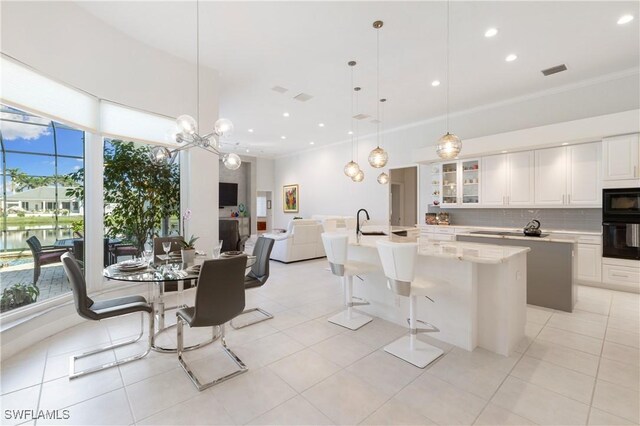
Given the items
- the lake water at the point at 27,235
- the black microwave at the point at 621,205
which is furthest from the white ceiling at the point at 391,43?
the lake water at the point at 27,235

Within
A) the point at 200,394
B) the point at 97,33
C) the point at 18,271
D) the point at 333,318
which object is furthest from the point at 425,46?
the point at 18,271

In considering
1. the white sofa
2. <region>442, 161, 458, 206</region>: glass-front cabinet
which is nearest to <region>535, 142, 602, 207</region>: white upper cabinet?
<region>442, 161, 458, 206</region>: glass-front cabinet

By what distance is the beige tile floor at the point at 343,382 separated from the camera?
1856mm

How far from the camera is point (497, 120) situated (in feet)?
19.1

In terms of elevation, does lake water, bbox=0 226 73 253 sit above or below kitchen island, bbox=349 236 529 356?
above

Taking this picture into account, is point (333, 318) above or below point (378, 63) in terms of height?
below

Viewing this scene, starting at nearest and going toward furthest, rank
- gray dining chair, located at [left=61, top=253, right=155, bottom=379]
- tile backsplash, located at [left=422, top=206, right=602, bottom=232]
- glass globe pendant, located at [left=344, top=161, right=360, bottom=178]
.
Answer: gray dining chair, located at [left=61, top=253, right=155, bottom=379] → tile backsplash, located at [left=422, top=206, right=602, bottom=232] → glass globe pendant, located at [left=344, top=161, right=360, bottom=178]

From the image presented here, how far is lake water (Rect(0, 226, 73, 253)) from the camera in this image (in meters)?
2.78

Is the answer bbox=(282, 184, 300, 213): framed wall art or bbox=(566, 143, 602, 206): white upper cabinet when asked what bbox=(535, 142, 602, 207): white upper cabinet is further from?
bbox=(282, 184, 300, 213): framed wall art

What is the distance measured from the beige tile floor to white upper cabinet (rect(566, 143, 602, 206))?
2359 millimetres

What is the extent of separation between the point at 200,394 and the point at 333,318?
5.63 ft

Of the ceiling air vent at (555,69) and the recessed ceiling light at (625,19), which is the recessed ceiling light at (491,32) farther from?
the ceiling air vent at (555,69)

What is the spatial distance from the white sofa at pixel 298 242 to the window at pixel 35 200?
385 cm

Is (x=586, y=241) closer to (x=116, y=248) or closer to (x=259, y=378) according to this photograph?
(x=259, y=378)
